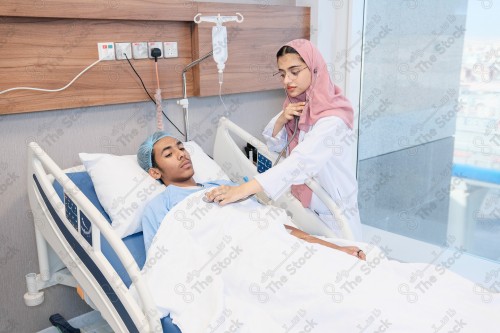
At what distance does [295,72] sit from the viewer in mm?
2145

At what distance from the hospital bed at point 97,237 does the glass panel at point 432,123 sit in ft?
4.06

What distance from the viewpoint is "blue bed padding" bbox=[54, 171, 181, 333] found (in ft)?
5.17

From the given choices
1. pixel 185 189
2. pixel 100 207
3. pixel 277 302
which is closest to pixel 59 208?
pixel 100 207

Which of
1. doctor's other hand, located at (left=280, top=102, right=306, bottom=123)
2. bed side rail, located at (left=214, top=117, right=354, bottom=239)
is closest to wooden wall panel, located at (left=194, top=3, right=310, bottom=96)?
bed side rail, located at (left=214, top=117, right=354, bottom=239)

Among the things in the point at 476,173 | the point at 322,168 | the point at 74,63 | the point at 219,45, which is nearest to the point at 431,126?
the point at 476,173

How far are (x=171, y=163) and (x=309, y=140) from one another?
63 cm

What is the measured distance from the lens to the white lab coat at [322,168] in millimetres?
2010

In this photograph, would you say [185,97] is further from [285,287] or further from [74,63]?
[285,287]

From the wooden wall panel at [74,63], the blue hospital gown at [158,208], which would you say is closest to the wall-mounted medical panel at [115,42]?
the wooden wall panel at [74,63]

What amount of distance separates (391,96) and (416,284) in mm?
1912

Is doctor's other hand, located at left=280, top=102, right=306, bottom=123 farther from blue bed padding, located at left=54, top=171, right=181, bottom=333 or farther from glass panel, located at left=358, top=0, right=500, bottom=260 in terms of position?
glass panel, located at left=358, top=0, right=500, bottom=260

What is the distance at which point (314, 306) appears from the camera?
1504mm

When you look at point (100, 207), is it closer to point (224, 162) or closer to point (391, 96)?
point (224, 162)

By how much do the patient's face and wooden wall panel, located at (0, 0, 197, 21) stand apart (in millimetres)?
659
